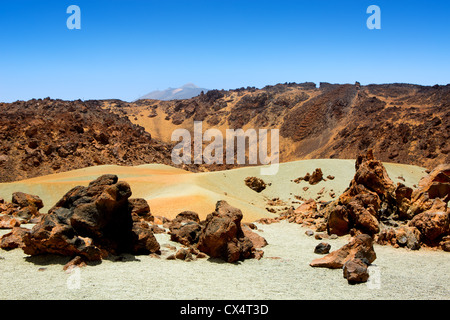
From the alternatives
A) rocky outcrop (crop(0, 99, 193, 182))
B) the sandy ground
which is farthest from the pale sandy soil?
rocky outcrop (crop(0, 99, 193, 182))

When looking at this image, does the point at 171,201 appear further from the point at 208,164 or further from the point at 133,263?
the point at 208,164

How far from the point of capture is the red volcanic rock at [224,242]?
11.3m

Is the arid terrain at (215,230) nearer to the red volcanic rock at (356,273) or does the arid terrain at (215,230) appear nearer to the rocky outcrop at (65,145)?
the red volcanic rock at (356,273)

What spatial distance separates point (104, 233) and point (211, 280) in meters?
3.43

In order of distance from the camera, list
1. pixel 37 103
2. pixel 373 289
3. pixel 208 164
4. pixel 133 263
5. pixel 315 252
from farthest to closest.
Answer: pixel 37 103, pixel 208 164, pixel 315 252, pixel 133 263, pixel 373 289

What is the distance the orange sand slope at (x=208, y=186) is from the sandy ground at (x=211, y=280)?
32.1ft

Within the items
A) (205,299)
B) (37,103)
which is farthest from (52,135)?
(205,299)

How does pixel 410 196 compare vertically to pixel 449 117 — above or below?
below

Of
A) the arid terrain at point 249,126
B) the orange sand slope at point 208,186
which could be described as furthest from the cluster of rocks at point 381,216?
the arid terrain at point 249,126

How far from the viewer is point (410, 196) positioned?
1664 cm

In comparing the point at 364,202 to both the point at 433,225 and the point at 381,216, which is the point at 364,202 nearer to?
the point at 381,216

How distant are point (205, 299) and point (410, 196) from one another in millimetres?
12771

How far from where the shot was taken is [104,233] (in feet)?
33.8
